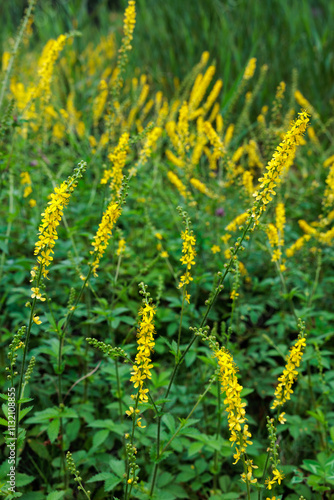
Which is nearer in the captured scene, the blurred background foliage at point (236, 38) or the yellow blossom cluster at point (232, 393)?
the yellow blossom cluster at point (232, 393)

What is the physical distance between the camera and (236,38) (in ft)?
23.3

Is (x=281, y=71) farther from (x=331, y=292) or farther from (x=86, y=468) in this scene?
(x=86, y=468)

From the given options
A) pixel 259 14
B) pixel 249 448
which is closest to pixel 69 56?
pixel 259 14

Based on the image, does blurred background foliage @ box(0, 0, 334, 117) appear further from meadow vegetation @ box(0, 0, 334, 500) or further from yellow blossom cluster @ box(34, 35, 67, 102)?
yellow blossom cluster @ box(34, 35, 67, 102)

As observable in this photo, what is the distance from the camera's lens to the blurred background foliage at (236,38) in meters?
6.51

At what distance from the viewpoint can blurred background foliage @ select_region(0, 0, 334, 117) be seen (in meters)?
6.51

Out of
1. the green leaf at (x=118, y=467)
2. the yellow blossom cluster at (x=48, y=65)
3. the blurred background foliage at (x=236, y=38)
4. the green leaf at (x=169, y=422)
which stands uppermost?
the blurred background foliage at (x=236, y=38)

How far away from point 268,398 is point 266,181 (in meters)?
1.89

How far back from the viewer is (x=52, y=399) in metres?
2.74

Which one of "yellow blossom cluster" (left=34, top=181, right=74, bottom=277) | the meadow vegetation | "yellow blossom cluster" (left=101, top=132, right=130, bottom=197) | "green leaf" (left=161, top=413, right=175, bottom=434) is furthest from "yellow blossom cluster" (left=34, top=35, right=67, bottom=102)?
"green leaf" (left=161, top=413, right=175, bottom=434)

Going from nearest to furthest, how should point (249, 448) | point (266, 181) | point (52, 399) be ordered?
point (266, 181), point (249, 448), point (52, 399)

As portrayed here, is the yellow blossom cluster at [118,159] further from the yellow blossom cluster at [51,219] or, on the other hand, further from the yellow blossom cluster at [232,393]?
the yellow blossom cluster at [232,393]

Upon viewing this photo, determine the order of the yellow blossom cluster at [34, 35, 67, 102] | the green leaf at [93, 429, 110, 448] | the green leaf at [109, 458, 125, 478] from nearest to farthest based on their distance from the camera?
the green leaf at [109, 458, 125, 478] → the green leaf at [93, 429, 110, 448] → the yellow blossom cluster at [34, 35, 67, 102]

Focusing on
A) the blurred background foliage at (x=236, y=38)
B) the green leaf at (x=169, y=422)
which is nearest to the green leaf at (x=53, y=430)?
the green leaf at (x=169, y=422)
